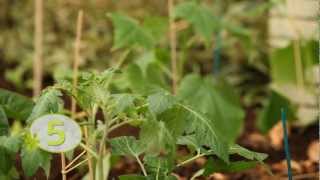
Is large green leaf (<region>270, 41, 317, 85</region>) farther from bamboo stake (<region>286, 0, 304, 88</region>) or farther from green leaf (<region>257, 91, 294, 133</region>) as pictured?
green leaf (<region>257, 91, 294, 133</region>)

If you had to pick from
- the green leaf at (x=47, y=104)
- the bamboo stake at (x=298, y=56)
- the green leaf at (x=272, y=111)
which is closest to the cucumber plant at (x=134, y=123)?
the green leaf at (x=47, y=104)

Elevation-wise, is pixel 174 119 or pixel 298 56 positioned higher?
pixel 298 56

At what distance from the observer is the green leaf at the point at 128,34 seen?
2219 millimetres

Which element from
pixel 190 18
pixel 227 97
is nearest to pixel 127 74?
pixel 190 18

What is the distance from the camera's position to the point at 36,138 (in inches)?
53.0

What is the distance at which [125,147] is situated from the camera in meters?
1.45

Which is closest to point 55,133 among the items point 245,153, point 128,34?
point 245,153

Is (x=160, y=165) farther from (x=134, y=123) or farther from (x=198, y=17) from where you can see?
(x=198, y=17)

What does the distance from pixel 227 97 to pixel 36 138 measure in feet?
4.27

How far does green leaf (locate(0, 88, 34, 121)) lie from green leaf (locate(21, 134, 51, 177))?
0.23m

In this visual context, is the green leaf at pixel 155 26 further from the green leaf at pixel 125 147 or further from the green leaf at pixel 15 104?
the green leaf at pixel 125 147

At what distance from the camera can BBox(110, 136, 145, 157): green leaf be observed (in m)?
1.45

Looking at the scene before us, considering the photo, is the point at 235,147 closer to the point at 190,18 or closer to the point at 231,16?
the point at 190,18

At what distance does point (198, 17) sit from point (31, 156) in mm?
Answer: 1071
